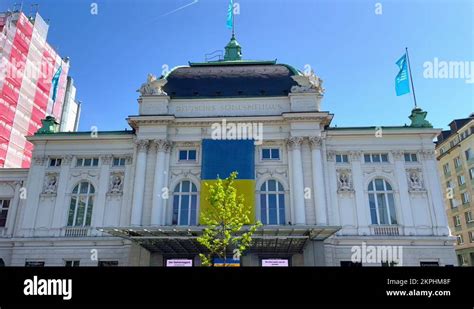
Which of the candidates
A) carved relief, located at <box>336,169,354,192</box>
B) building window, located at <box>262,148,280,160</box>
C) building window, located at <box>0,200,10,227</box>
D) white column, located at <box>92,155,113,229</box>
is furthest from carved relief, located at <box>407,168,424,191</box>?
building window, located at <box>0,200,10,227</box>

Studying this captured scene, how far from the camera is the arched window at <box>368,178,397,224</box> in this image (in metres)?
30.5

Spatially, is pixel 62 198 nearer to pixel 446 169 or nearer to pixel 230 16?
pixel 230 16

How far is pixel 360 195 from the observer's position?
1219 inches

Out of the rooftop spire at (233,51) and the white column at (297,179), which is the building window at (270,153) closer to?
the white column at (297,179)

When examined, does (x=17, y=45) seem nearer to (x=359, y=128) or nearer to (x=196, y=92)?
(x=196, y=92)

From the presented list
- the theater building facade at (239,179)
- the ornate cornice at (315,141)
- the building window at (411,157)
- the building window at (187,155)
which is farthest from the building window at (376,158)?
the building window at (187,155)

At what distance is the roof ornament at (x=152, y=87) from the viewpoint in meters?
33.4

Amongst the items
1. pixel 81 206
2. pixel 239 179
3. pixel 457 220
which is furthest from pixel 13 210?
pixel 457 220

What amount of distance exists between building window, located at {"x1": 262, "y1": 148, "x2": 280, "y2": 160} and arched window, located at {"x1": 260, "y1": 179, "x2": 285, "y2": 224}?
206 cm

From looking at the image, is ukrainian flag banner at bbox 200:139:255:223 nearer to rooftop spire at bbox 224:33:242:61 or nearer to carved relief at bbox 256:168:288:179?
carved relief at bbox 256:168:288:179

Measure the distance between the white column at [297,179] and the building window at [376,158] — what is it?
Answer: 6.29 meters

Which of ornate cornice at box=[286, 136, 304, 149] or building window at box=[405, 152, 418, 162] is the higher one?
ornate cornice at box=[286, 136, 304, 149]

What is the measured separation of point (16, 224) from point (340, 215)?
2806 cm

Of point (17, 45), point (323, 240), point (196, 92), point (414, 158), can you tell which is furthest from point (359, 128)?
point (17, 45)
